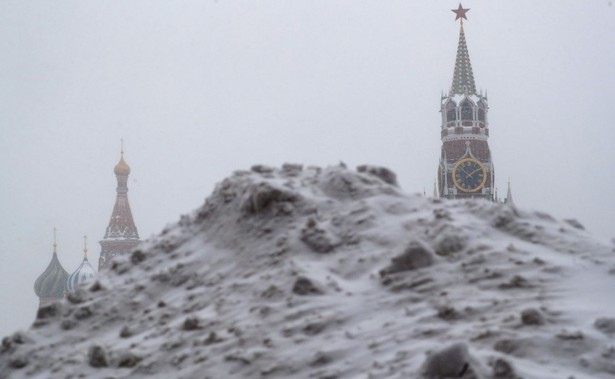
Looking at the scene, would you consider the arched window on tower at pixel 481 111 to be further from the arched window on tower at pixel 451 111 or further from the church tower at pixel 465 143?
the arched window on tower at pixel 451 111

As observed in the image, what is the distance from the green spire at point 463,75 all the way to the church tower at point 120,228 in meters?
32.7

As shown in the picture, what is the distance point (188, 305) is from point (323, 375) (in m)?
1.30

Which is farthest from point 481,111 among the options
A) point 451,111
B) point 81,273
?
point 81,273

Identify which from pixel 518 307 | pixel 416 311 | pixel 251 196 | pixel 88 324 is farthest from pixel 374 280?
pixel 88 324

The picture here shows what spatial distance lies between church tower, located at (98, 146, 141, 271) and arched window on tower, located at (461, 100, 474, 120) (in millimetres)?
32434

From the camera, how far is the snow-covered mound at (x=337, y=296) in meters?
5.03

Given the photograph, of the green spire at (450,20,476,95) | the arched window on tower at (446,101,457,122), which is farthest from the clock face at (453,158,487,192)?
the green spire at (450,20,476,95)

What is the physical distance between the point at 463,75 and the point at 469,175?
311 inches

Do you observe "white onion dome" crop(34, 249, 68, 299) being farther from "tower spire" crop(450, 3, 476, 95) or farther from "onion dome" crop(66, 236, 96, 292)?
"tower spire" crop(450, 3, 476, 95)

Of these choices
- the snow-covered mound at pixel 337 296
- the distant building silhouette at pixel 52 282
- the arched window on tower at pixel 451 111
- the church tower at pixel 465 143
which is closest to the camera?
the snow-covered mound at pixel 337 296

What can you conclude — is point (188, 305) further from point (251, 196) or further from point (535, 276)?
point (535, 276)

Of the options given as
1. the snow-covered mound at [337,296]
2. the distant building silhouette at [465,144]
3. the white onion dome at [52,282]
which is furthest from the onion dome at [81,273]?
the snow-covered mound at [337,296]

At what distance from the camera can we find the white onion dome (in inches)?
3942

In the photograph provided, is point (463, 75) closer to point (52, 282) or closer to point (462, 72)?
point (462, 72)
